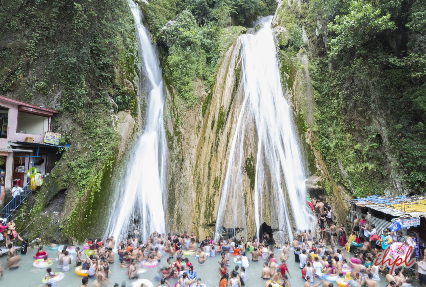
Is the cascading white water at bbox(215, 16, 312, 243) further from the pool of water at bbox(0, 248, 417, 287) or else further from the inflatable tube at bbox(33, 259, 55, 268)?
the inflatable tube at bbox(33, 259, 55, 268)

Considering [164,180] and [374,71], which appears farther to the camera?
[374,71]

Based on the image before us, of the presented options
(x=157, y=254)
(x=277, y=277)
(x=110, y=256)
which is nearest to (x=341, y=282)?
(x=277, y=277)

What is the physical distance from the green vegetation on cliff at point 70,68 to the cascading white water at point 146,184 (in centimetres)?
162

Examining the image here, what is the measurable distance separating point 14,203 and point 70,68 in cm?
822

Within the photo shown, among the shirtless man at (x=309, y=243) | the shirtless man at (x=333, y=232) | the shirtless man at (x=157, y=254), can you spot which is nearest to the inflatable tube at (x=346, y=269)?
the shirtless man at (x=309, y=243)

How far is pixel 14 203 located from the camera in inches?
491

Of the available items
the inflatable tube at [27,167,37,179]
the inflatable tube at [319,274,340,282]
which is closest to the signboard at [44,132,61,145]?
the inflatable tube at [27,167,37,179]

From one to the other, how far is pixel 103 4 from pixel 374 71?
18207 mm

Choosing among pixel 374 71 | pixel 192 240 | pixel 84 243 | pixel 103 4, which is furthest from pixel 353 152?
pixel 103 4

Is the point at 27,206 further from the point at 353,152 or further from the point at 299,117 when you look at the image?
the point at 353,152

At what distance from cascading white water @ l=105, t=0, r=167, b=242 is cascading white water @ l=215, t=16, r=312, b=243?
3745mm

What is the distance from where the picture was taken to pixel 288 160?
14500 millimetres

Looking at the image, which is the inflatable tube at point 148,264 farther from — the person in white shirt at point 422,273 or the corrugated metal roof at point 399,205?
the corrugated metal roof at point 399,205

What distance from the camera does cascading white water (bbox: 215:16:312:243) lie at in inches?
514
